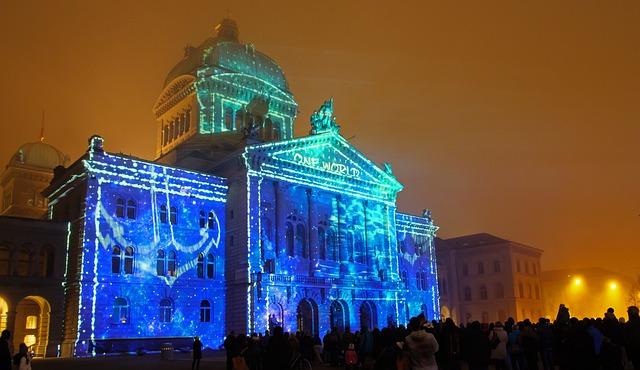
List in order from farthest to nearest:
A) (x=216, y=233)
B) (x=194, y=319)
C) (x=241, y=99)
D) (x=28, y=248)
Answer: (x=241, y=99) → (x=216, y=233) → (x=194, y=319) → (x=28, y=248)

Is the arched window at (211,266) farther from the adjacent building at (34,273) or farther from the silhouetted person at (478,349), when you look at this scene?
the silhouetted person at (478,349)

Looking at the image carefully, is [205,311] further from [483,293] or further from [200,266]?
[483,293]

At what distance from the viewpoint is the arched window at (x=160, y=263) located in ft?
147

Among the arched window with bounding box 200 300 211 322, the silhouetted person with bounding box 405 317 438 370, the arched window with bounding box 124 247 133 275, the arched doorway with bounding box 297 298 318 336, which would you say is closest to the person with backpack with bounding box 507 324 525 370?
the silhouetted person with bounding box 405 317 438 370

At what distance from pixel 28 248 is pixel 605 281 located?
118m

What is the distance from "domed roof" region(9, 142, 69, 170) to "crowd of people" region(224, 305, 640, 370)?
56982 millimetres

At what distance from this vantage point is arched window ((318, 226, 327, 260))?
53250 millimetres

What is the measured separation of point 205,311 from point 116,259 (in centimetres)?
810

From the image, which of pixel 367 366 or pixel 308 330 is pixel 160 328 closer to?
pixel 308 330

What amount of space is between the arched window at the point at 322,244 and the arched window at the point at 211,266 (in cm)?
948

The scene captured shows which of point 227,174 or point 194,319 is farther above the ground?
point 227,174

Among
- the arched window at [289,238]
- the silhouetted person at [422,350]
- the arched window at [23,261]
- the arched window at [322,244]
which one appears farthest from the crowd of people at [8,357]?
the arched window at [322,244]

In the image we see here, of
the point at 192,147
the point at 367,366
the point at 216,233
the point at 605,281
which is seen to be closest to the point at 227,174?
the point at 216,233

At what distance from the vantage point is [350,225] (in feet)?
185
